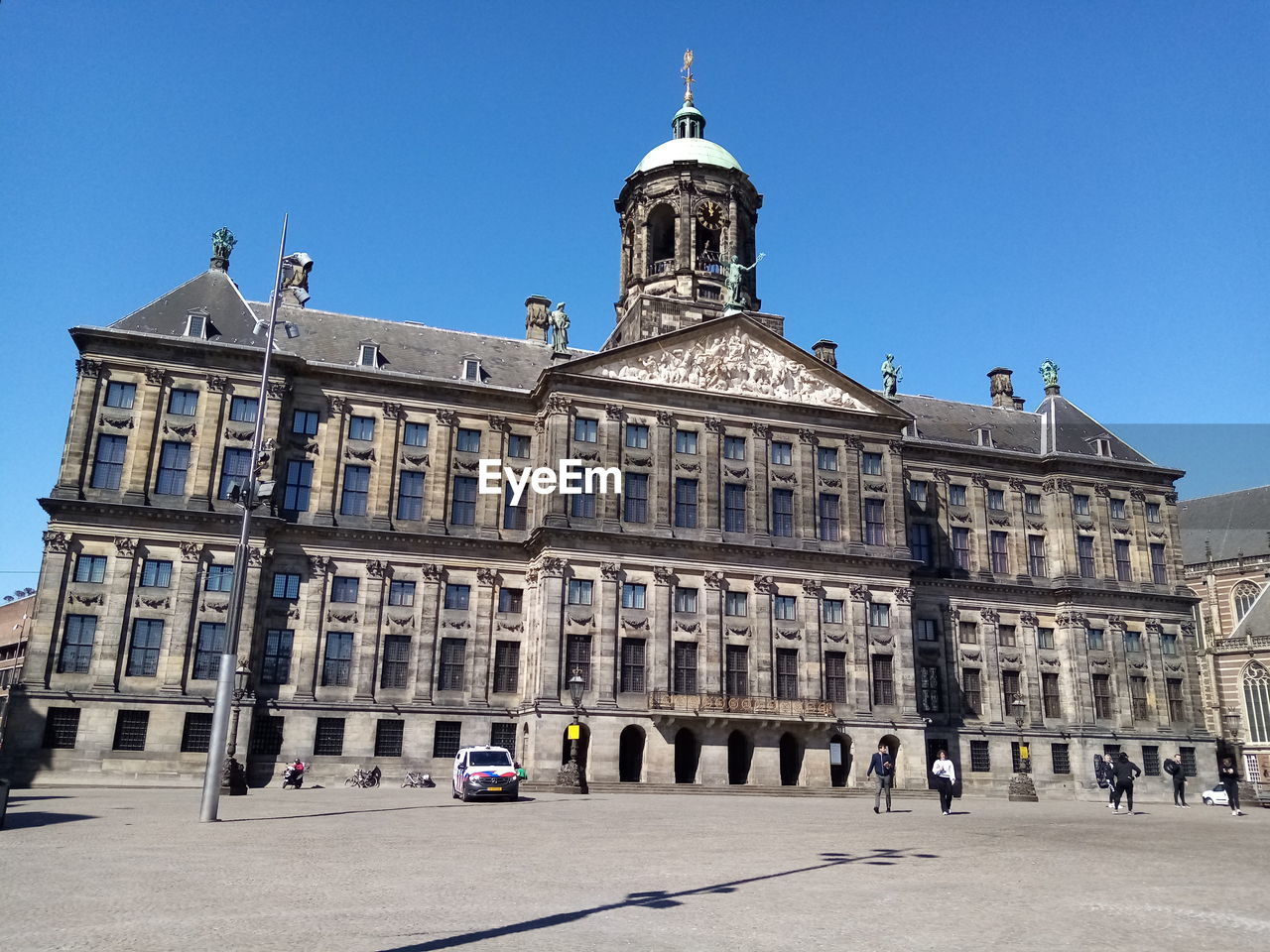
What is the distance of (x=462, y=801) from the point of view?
31875 millimetres

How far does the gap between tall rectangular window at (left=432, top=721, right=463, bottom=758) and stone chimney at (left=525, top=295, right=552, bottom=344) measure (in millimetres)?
23087

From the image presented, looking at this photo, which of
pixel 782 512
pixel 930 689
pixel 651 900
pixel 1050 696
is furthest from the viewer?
pixel 1050 696

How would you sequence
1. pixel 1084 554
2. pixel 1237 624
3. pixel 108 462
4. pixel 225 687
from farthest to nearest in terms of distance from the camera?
pixel 1237 624 < pixel 1084 554 < pixel 108 462 < pixel 225 687

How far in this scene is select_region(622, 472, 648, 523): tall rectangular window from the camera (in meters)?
47.0

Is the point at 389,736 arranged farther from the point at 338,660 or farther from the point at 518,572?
the point at 518,572

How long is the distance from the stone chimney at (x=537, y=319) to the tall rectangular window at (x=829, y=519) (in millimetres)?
19075

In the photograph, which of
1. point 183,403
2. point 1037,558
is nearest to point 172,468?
point 183,403

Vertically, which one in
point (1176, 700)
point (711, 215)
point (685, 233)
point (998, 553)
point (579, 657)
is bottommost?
point (1176, 700)

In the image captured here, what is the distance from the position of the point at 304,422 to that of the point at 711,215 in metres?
26.5

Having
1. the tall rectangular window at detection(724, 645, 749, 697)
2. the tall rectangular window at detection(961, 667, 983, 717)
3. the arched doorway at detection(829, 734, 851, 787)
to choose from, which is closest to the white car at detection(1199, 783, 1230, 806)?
the tall rectangular window at detection(961, 667, 983, 717)

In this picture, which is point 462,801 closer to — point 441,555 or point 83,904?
point 441,555

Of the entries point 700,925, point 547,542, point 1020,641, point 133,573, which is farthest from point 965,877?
point 1020,641

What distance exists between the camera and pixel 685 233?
56844 millimetres

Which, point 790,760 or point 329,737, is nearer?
point 329,737
